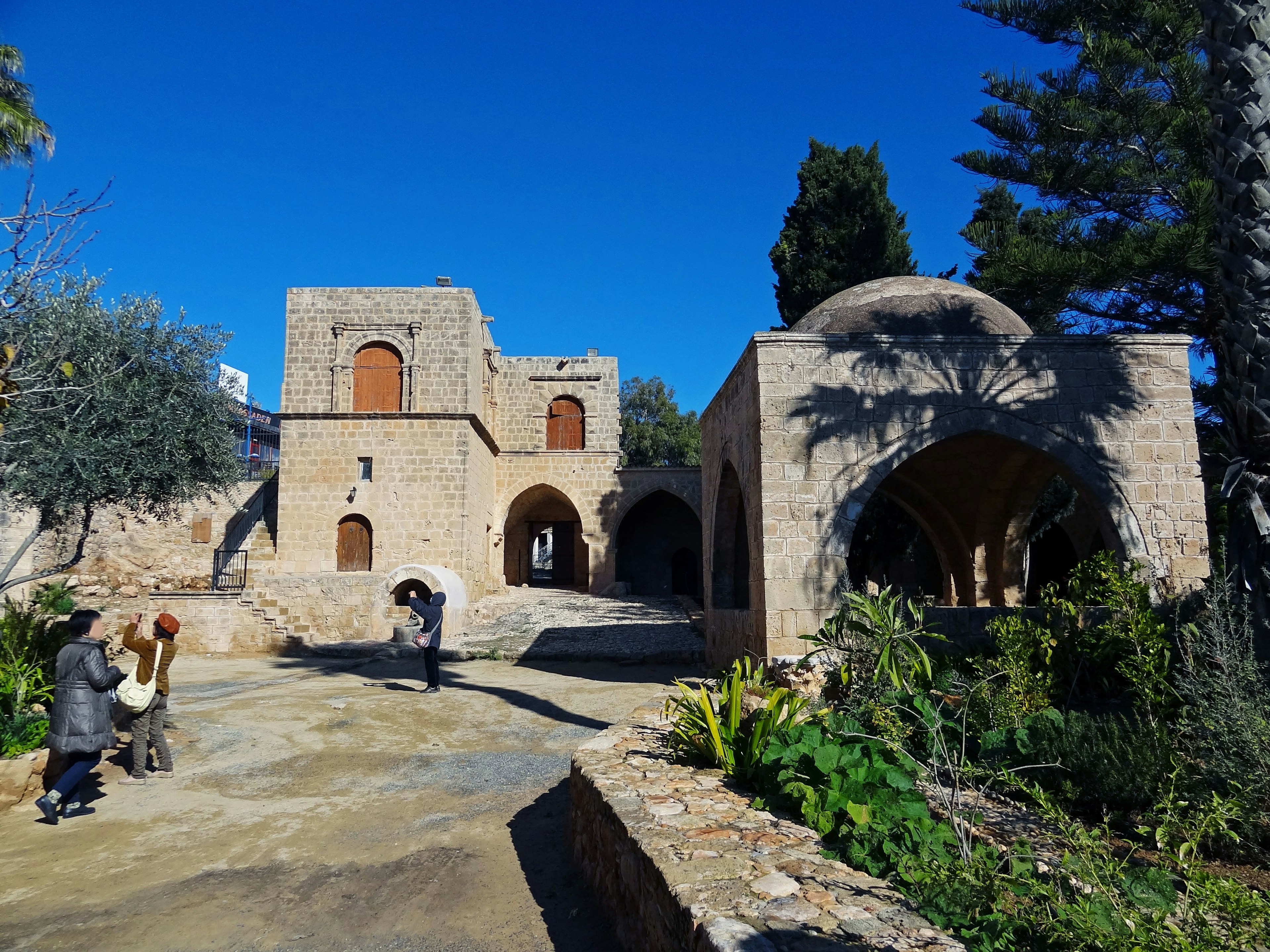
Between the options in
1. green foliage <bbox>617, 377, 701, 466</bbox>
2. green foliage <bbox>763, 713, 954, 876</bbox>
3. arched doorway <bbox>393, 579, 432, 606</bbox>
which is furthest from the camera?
green foliage <bbox>617, 377, 701, 466</bbox>

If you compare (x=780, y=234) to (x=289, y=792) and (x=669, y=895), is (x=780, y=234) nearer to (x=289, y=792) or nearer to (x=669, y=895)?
(x=289, y=792)

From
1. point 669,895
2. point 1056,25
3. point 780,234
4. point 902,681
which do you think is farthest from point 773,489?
point 780,234

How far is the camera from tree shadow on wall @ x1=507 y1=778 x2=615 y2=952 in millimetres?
3477

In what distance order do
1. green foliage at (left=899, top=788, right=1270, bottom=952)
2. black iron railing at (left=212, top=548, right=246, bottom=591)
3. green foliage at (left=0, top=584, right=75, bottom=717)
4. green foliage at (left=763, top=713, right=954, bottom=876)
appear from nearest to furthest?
green foliage at (left=899, top=788, right=1270, bottom=952), green foliage at (left=763, top=713, right=954, bottom=876), green foliage at (left=0, top=584, right=75, bottom=717), black iron railing at (left=212, top=548, right=246, bottom=591)

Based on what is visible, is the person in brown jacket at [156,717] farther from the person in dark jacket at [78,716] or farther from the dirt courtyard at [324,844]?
the person in dark jacket at [78,716]

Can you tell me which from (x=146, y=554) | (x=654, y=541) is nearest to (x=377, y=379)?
(x=146, y=554)

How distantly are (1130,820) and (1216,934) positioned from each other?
5.75ft

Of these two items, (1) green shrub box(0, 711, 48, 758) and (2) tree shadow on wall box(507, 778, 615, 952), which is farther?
(1) green shrub box(0, 711, 48, 758)

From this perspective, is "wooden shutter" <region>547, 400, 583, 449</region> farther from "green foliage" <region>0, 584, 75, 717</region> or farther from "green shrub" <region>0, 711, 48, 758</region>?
"green shrub" <region>0, 711, 48, 758</region>

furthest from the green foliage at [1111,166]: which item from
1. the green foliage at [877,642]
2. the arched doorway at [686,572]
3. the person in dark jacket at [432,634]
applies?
the arched doorway at [686,572]

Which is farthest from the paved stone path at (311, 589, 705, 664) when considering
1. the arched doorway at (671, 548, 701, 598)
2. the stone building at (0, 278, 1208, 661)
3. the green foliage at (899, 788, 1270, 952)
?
the green foliage at (899, 788, 1270, 952)

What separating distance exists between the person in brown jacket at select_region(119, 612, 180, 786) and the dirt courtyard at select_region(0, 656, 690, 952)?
0.47 feet

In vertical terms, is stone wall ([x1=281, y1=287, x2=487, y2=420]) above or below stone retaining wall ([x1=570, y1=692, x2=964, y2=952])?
above

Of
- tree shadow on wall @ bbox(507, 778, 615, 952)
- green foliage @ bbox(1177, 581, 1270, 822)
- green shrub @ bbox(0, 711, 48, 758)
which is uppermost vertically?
green foliage @ bbox(1177, 581, 1270, 822)
